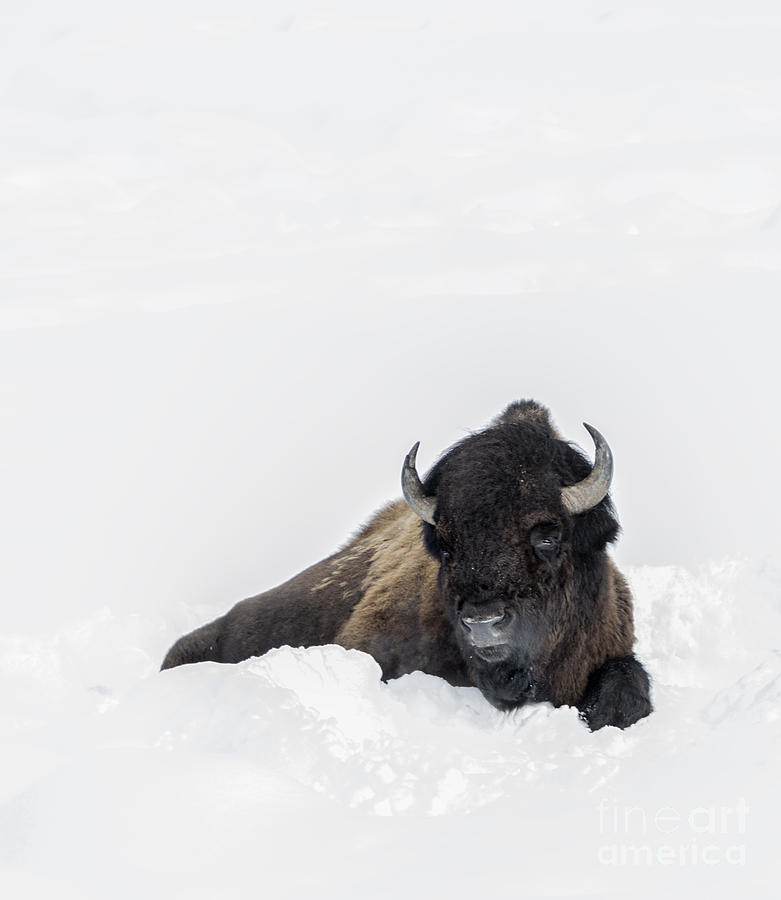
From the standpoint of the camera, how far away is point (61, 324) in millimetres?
13594

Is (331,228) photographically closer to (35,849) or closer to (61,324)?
(61,324)

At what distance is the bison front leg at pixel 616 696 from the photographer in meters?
6.00

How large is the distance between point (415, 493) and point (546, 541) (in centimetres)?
71

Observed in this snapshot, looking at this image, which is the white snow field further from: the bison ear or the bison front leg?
the bison ear

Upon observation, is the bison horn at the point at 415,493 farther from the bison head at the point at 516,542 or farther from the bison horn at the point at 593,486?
the bison horn at the point at 593,486

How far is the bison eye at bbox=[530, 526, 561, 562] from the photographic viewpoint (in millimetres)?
5836

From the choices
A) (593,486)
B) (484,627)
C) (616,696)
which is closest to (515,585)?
(484,627)

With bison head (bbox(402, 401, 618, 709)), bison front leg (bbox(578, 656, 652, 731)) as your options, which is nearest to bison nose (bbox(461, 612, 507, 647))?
bison head (bbox(402, 401, 618, 709))

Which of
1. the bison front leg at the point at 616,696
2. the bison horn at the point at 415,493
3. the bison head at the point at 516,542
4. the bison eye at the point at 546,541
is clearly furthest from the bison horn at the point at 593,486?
the bison front leg at the point at 616,696

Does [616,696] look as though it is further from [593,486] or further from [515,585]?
[593,486]

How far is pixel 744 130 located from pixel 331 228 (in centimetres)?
664

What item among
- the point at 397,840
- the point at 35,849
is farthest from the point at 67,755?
the point at 397,840

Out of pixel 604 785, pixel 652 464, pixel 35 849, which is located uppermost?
pixel 35 849

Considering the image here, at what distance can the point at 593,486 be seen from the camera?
5.93 metres
